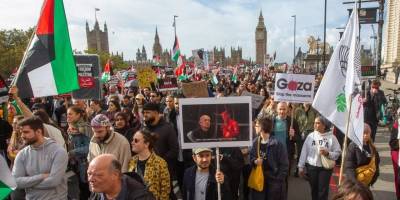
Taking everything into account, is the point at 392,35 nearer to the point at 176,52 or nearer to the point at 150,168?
the point at 176,52

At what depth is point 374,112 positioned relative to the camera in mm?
9867

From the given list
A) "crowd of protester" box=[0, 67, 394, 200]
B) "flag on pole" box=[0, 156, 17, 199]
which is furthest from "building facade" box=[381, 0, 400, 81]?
"flag on pole" box=[0, 156, 17, 199]

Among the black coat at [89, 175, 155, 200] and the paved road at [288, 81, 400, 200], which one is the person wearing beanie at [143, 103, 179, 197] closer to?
the black coat at [89, 175, 155, 200]

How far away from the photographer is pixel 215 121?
3963 mm

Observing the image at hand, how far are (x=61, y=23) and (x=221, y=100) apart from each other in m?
2.32

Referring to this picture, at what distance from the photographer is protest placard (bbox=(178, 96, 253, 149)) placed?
3945mm

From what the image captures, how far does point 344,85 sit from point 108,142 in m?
3.00

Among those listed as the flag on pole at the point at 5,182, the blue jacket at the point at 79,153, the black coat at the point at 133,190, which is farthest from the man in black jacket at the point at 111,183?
the blue jacket at the point at 79,153

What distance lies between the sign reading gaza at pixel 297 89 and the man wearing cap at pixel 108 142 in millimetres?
3868

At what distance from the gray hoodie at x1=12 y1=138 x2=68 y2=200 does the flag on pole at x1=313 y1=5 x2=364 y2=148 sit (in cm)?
305

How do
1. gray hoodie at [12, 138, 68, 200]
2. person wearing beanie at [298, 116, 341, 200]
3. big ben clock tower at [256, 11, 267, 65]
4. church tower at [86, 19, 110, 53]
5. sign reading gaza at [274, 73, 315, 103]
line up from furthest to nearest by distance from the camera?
church tower at [86, 19, 110, 53] < big ben clock tower at [256, 11, 267, 65] < sign reading gaza at [274, 73, 315, 103] < person wearing beanie at [298, 116, 341, 200] < gray hoodie at [12, 138, 68, 200]

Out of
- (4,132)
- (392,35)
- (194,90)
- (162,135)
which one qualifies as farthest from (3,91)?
(392,35)

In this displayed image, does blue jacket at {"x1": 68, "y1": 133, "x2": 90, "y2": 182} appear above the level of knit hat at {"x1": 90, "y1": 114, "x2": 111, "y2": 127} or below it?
below

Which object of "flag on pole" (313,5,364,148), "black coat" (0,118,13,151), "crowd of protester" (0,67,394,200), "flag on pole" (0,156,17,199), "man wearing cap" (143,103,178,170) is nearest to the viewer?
"flag on pole" (0,156,17,199)
